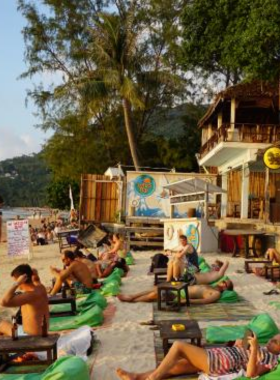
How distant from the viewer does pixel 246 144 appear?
67.5ft

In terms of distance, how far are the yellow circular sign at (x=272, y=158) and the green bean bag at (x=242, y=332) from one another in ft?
35.6

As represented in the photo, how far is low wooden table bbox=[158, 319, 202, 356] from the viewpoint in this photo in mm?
5590

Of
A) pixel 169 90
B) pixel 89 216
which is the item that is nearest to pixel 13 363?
pixel 89 216

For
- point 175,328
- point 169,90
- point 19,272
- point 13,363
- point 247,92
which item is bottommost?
point 13,363

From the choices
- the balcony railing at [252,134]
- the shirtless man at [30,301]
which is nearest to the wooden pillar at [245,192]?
the balcony railing at [252,134]

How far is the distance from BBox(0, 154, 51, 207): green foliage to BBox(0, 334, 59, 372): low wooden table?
118271 mm

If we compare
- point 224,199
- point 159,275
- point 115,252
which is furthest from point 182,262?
point 224,199

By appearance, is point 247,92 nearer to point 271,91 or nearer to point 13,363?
point 271,91

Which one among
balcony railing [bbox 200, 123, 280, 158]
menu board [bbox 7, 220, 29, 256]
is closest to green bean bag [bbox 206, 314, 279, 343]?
menu board [bbox 7, 220, 29, 256]

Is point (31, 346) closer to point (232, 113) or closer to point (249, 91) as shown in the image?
point (232, 113)

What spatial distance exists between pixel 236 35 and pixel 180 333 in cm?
1512

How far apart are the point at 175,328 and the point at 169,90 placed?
91.5 ft

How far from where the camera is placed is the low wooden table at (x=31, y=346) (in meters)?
5.11

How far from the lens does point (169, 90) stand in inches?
1280
